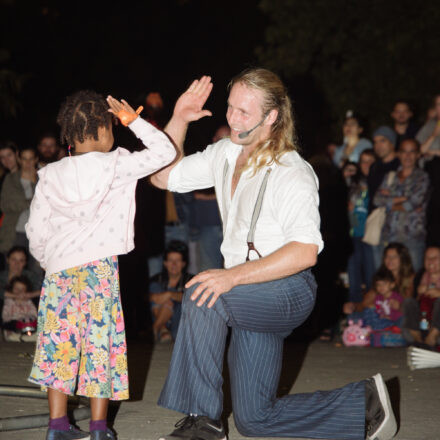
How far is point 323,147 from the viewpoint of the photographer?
41.0ft

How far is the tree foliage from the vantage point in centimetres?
1766

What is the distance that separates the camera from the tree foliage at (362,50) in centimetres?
1766

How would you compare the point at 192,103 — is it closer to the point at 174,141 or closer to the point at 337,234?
the point at 174,141

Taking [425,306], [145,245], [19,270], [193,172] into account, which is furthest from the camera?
[145,245]

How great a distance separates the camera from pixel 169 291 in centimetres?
922

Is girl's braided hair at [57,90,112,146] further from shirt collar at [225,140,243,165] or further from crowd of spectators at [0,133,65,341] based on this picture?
crowd of spectators at [0,133,65,341]

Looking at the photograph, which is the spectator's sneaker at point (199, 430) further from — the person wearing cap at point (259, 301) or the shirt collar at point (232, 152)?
the shirt collar at point (232, 152)

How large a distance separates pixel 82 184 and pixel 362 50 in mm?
15379

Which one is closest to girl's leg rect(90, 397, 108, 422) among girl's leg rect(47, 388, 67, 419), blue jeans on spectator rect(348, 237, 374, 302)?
girl's leg rect(47, 388, 67, 419)

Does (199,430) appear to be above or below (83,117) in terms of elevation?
below

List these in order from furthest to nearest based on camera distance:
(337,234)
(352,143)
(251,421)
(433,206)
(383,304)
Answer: (352,143)
(337,234)
(433,206)
(383,304)
(251,421)

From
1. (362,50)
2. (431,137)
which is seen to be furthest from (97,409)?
(362,50)

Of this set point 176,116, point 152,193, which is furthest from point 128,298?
point 176,116

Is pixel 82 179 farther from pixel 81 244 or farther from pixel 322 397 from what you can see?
pixel 322 397
